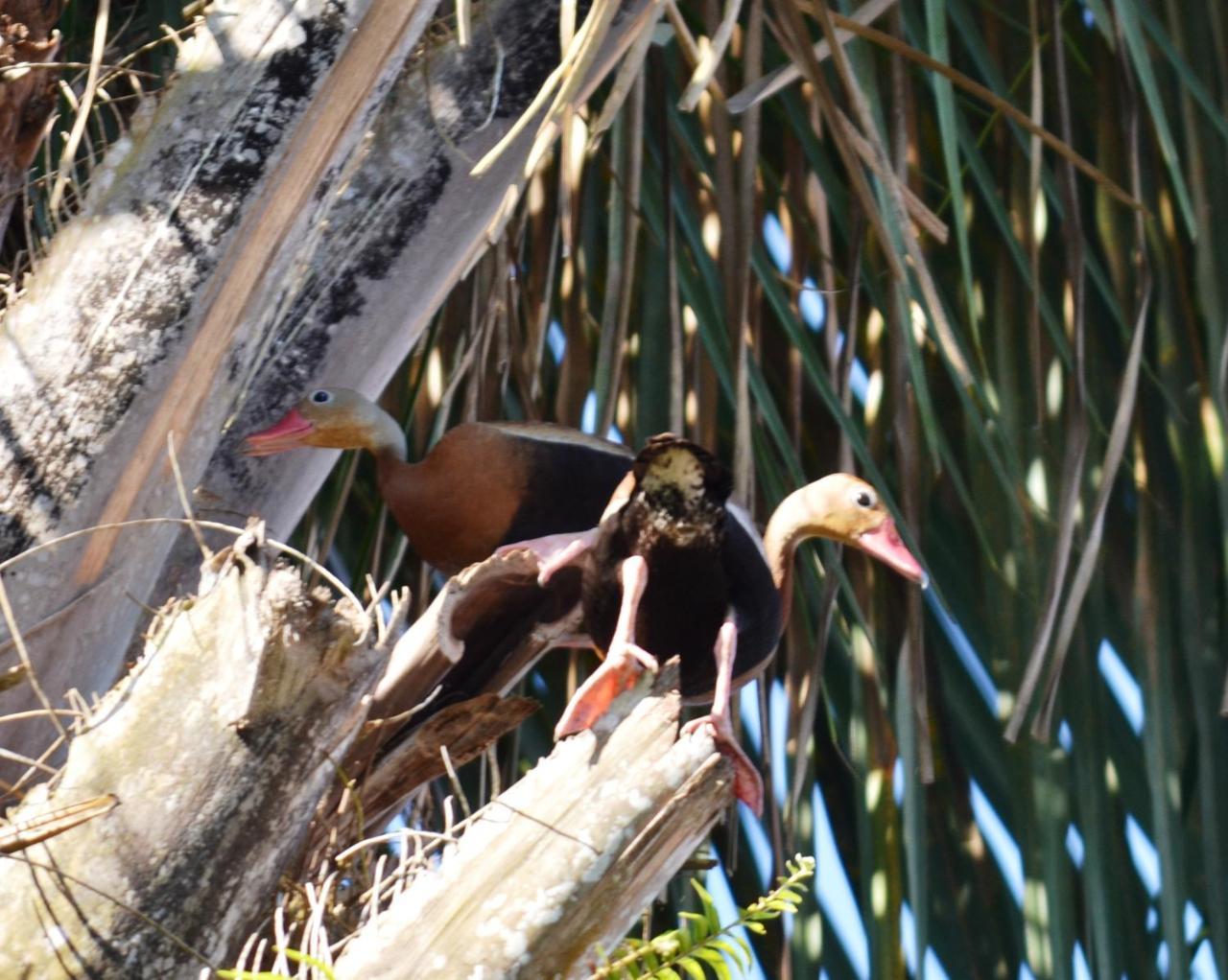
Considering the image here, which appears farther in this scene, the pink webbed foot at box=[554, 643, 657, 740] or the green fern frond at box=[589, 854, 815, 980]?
the pink webbed foot at box=[554, 643, 657, 740]

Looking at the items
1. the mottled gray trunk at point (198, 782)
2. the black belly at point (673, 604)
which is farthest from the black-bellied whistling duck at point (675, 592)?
the mottled gray trunk at point (198, 782)

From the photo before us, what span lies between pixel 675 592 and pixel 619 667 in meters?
0.17

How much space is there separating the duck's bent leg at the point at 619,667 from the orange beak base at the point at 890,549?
452 millimetres

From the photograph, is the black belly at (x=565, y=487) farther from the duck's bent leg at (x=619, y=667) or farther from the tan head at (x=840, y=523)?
the duck's bent leg at (x=619, y=667)

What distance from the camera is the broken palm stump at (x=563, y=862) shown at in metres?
1.21

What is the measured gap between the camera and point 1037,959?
2.20 meters

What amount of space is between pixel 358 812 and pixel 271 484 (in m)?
0.42

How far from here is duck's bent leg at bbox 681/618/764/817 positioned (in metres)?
1.37

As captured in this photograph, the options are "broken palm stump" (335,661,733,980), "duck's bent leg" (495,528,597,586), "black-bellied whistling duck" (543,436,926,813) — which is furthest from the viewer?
"duck's bent leg" (495,528,597,586)

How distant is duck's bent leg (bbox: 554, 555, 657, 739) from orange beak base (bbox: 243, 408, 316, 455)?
406 mm

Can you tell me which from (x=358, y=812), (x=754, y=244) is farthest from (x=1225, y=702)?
(x=358, y=812)

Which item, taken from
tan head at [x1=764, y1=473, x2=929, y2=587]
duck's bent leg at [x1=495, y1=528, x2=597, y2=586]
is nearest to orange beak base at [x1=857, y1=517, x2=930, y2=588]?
tan head at [x1=764, y1=473, x2=929, y2=587]

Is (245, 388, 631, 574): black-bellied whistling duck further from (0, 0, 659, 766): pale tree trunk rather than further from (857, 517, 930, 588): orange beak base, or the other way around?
(0, 0, 659, 766): pale tree trunk

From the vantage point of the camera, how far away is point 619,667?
147 centimetres
